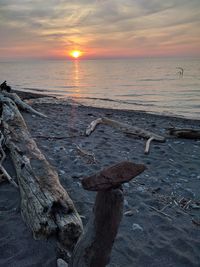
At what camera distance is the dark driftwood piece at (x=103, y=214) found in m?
2.50


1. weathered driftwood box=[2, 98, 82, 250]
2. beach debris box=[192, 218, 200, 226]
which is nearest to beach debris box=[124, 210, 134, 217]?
beach debris box=[192, 218, 200, 226]

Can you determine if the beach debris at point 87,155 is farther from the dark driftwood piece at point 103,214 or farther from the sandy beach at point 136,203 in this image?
the dark driftwood piece at point 103,214

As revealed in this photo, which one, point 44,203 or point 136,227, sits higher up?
point 44,203

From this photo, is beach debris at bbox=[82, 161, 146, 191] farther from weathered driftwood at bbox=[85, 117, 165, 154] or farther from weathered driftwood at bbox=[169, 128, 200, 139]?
weathered driftwood at bbox=[169, 128, 200, 139]

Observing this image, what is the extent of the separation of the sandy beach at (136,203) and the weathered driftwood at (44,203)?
0.24 m

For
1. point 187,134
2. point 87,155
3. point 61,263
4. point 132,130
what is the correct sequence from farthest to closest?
point 132,130 < point 187,134 < point 87,155 < point 61,263

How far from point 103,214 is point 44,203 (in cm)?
203

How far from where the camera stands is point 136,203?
6.04 m

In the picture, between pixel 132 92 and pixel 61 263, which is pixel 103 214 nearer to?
pixel 61 263

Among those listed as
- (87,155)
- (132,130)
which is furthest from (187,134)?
(87,155)

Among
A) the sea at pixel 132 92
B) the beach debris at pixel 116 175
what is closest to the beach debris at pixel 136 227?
the beach debris at pixel 116 175

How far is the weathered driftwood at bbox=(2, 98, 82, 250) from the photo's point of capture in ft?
13.6

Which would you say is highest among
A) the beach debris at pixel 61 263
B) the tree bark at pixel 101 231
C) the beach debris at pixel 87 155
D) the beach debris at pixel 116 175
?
the beach debris at pixel 116 175

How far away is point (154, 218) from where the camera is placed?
18.1 feet
